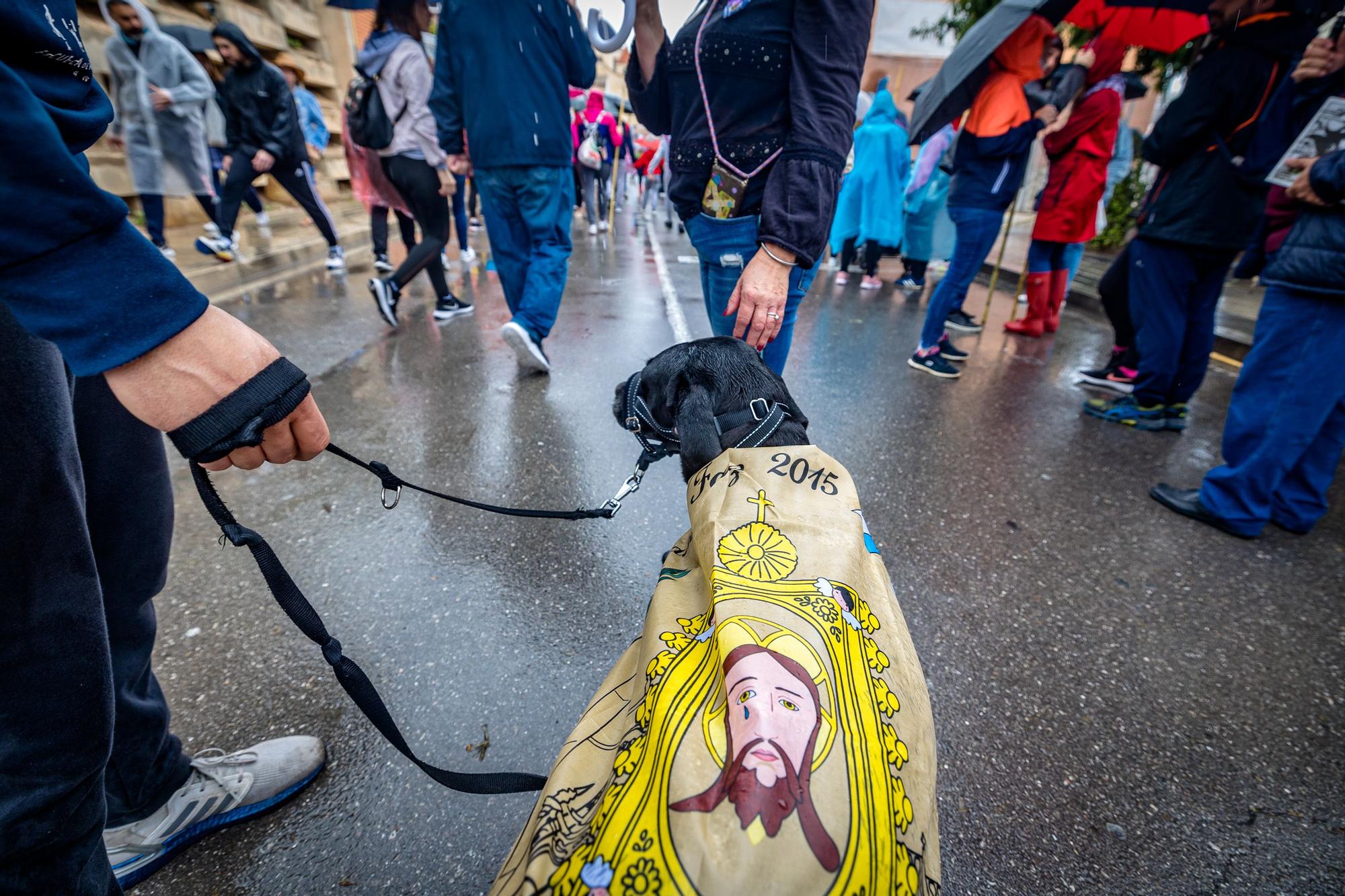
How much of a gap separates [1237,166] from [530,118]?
3683mm

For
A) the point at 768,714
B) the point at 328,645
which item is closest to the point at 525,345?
the point at 328,645

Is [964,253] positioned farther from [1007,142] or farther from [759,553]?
[759,553]

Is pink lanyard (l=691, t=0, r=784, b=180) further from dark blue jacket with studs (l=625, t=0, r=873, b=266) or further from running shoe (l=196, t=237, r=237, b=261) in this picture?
running shoe (l=196, t=237, r=237, b=261)

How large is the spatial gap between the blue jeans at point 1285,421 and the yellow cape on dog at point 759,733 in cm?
243

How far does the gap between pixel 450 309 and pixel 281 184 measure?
8.99 feet

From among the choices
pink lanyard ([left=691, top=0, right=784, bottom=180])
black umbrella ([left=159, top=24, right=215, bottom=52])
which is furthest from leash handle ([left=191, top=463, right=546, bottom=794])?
black umbrella ([left=159, top=24, right=215, bottom=52])

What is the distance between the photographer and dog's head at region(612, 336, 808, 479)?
4.71 ft

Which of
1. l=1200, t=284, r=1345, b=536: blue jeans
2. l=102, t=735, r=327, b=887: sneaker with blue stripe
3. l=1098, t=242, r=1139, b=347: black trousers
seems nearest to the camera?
l=102, t=735, r=327, b=887: sneaker with blue stripe

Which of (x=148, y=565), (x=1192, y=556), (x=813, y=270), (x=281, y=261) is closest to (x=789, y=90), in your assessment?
(x=813, y=270)

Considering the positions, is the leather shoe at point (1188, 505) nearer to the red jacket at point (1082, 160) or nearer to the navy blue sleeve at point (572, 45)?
the red jacket at point (1082, 160)

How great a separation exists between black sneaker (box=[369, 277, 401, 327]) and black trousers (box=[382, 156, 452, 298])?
6 cm

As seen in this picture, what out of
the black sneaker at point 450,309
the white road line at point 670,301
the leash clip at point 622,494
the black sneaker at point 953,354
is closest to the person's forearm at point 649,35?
the white road line at point 670,301

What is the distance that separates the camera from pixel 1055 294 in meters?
5.41

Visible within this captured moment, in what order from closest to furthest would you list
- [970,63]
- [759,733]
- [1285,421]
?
[759,733] < [1285,421] < [970,63]
